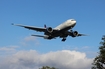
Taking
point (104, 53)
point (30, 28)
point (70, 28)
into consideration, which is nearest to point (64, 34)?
point (70, 28)

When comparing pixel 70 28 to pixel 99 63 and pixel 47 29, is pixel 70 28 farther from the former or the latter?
pixel 99 63

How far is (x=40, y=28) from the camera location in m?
79.6

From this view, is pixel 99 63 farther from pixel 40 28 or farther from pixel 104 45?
pixel 40 28

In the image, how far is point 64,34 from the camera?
80688mm

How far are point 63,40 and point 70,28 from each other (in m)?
4.73

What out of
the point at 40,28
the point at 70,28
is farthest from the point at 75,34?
the point at 40,28

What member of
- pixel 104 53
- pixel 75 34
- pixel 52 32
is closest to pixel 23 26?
pixel 52 32

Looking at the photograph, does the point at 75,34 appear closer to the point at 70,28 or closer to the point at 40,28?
the point at 70,28

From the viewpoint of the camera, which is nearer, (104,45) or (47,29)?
(47,29)

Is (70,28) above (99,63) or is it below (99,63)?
above

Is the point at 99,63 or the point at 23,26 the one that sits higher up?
the point at 23,26

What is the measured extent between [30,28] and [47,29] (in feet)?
14.4

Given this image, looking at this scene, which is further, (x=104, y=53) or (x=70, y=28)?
(x=104, y=53)

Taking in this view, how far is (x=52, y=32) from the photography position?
7919 cm
